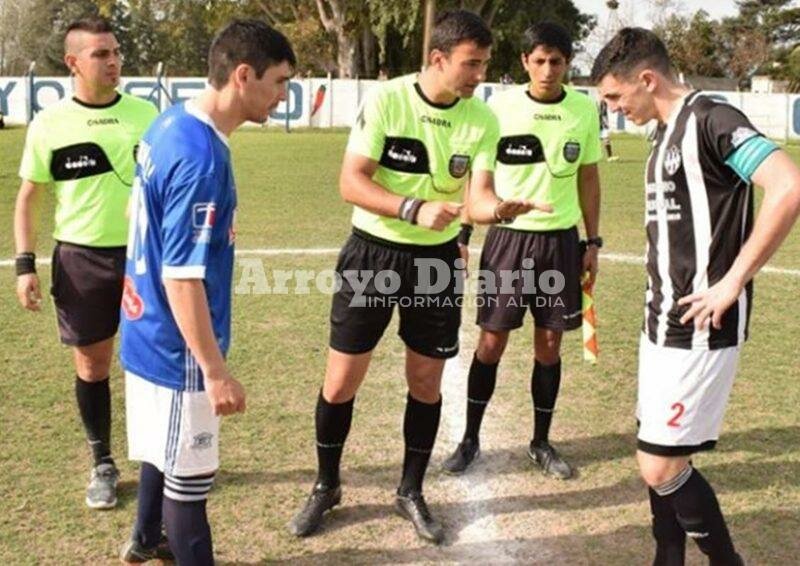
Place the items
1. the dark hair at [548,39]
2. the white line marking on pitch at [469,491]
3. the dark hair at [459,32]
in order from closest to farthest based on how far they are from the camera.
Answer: the dark hair at [459,32]
the white line marking on pitch at [469,491]
the dark hair at [548,39]

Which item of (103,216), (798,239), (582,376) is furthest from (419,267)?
(798,239)

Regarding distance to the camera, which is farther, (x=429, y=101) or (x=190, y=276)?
(x=429, y=101)

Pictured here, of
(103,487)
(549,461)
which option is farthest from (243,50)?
(549,461)

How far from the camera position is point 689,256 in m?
3.51

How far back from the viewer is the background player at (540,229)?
5289mm

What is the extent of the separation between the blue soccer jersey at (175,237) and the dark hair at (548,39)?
2381 mm

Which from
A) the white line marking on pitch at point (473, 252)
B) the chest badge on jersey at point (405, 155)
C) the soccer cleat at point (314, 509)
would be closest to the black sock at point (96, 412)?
the soccer cleat at point (314, 509)

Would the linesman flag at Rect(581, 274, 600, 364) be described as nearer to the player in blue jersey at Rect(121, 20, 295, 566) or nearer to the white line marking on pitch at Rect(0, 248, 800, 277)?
the player in blue jersey at Rect(121, 20, 295, 566)

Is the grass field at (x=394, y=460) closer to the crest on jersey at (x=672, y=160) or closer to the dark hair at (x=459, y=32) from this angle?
the crest on jersey at (x=672, y=160)

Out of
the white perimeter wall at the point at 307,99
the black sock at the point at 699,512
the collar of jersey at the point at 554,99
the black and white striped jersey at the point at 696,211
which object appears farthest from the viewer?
the white perimeter wall at the point at 307,99

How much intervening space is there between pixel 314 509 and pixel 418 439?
0.61 metres

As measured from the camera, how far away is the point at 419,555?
171 inches

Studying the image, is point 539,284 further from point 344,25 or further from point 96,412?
point 344,25

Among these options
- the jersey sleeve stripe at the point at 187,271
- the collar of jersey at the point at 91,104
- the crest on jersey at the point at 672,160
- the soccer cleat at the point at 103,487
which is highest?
the collar of jersey at the point at 91,104
